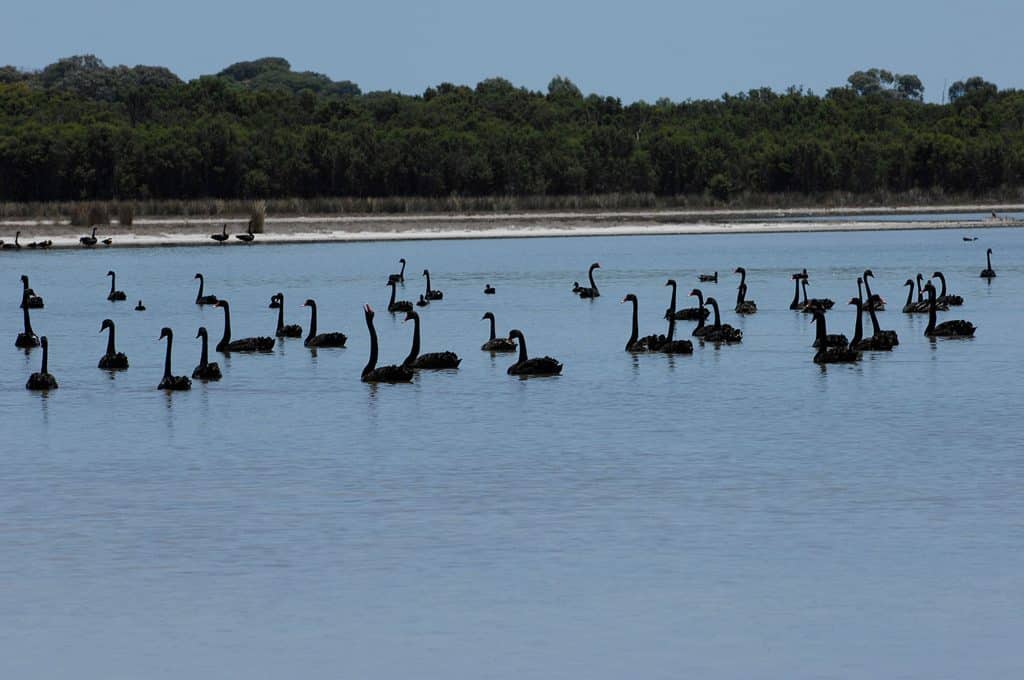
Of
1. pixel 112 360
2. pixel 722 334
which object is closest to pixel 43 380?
pixel 112 360

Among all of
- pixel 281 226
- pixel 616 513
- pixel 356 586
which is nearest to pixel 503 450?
pixel 616 513

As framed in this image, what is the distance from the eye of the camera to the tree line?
113812 mm

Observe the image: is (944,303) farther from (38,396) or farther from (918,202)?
(918,202)

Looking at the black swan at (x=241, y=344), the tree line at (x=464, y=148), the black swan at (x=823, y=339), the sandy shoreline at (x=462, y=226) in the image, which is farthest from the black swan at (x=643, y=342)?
the tree line at (x=464, y=148)

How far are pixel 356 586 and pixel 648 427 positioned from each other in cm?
1030

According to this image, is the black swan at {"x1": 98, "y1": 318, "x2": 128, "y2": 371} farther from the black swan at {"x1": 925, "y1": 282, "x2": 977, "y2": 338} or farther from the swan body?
the black swan at {"x1": 925, "y1": 282, "x2": 977, "y2": 338}

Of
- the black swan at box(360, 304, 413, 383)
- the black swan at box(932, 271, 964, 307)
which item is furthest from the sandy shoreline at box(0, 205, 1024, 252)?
the black swan at box(360, 304, 413, 383)

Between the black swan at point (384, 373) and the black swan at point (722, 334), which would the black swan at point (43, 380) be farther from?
the black swan at point (722, 334)

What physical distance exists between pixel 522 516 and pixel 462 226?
3284 inches

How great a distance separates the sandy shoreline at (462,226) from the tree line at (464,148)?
41.7 ft

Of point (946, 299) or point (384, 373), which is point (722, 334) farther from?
point (946, 299)

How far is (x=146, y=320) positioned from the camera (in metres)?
44.9

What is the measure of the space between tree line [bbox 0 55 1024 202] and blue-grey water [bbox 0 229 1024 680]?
256 ft

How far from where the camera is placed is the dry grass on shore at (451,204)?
327 ft
